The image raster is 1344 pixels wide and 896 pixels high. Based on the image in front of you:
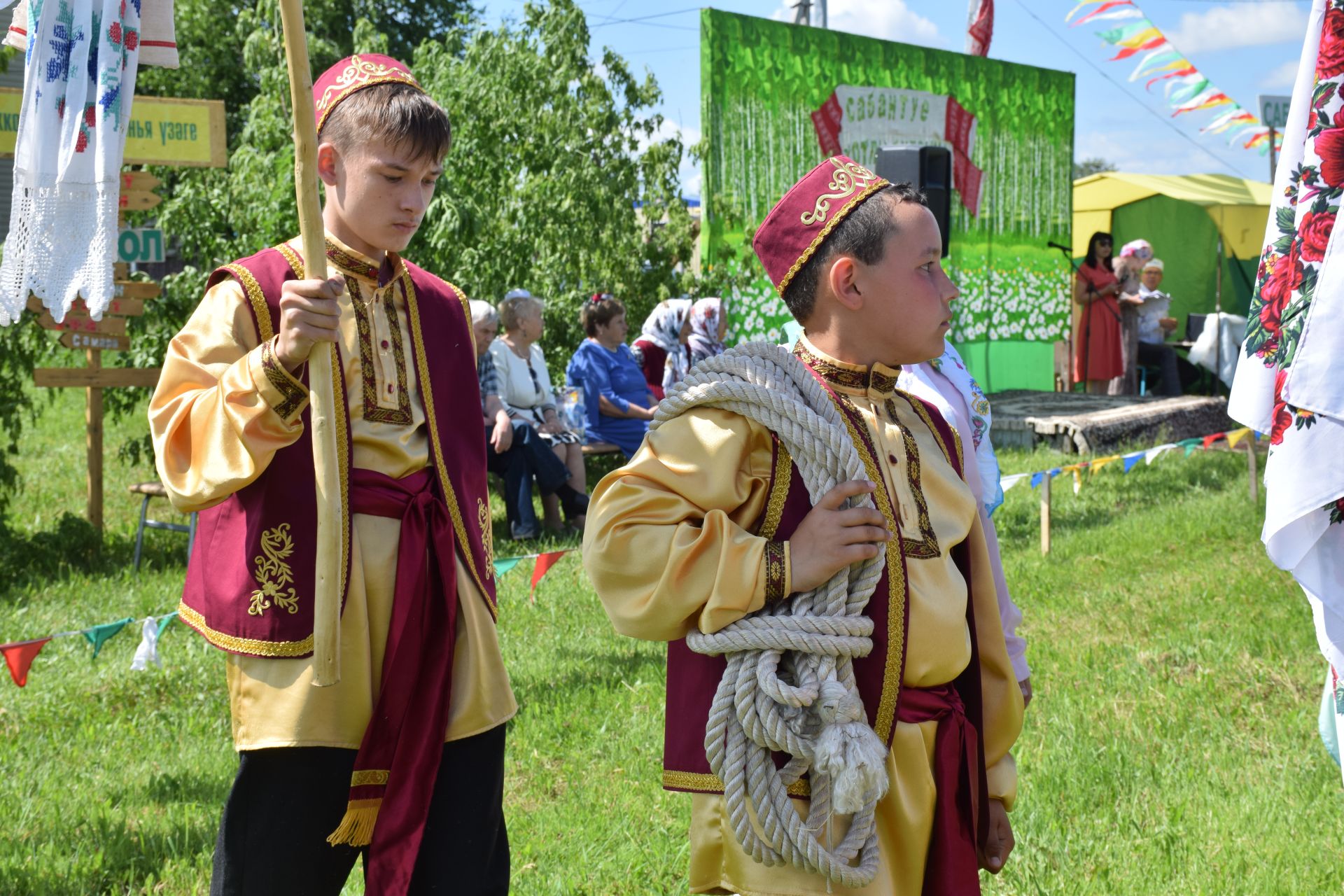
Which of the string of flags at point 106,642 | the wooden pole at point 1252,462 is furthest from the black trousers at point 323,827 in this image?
the wooden pole at point 1252,462

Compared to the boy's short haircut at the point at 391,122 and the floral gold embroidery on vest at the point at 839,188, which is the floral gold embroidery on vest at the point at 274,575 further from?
the floral gold embroidery on vest at the point at 839,188

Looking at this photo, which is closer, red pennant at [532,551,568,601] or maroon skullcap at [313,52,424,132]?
maroon skullcap at [313,52,424,132]

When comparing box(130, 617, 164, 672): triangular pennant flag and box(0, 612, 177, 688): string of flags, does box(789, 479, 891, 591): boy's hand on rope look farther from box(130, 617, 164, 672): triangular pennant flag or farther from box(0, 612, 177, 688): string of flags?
box(130, 617, 164, 672): triangular pennant flag

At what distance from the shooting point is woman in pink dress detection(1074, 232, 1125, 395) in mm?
15523

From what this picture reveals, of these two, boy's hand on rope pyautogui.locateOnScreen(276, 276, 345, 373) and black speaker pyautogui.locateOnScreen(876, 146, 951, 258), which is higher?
black speaker pyautogui.locateOnScreen(876, 146, 951, 258)

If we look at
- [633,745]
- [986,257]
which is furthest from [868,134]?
[633,745]

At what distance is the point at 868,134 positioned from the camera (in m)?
14.3

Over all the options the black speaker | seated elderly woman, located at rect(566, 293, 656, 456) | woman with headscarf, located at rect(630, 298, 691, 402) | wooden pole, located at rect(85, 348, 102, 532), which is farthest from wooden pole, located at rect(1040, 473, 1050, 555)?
wooden pole, located at rect(85, 348, 102, 532)

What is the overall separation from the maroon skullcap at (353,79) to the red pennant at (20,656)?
2783 millimetres

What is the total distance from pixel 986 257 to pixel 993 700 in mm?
14118

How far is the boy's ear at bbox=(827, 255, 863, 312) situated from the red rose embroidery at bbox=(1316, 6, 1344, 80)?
2.84ft

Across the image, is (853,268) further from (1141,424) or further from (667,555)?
(1141,424)

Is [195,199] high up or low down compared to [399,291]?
up

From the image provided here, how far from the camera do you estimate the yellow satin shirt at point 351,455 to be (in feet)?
7.50
